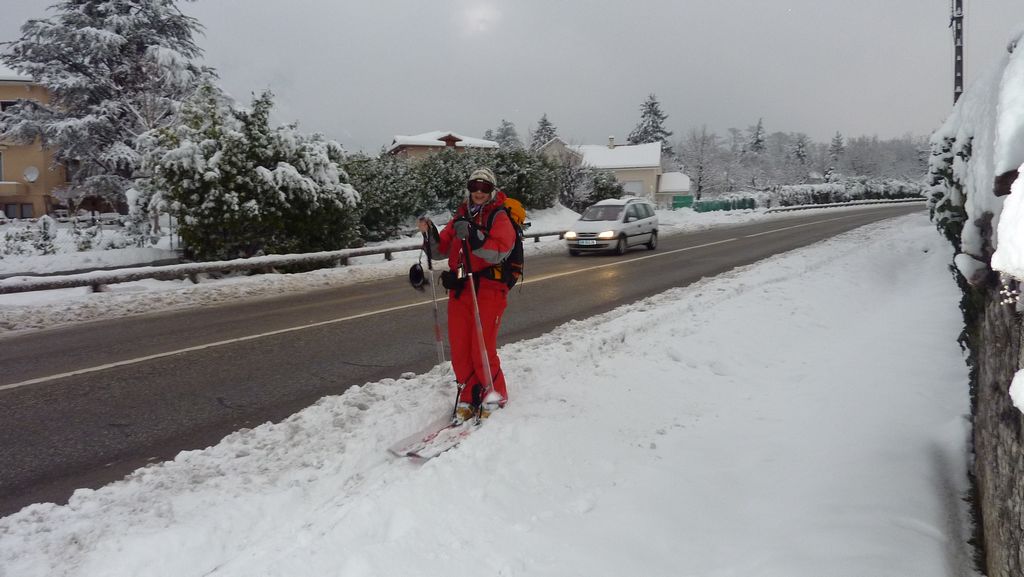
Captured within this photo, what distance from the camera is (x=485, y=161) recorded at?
97.4 ft

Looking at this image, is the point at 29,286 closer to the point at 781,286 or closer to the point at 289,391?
the point at 289,391

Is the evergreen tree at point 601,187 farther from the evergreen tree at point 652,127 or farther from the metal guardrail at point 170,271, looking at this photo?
the evergreen tree at point 652,127

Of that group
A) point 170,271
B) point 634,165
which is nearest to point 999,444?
point 170,271

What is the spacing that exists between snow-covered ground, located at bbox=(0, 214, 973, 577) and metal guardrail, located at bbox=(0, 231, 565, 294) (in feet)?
30.0

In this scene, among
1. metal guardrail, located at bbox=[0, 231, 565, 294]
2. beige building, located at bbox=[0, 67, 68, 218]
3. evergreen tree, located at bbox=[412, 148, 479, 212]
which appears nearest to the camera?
metal guardrail, located at bbox=[0, 231, 565, 294]

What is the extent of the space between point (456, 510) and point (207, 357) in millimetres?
4944

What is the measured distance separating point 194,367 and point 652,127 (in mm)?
87313

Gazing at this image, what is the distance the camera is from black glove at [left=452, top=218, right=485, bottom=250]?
450 centimetres

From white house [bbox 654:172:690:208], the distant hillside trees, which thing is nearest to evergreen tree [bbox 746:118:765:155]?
the distant hillside trees

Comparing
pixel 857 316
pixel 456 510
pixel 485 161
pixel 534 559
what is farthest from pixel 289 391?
pixel 485 161

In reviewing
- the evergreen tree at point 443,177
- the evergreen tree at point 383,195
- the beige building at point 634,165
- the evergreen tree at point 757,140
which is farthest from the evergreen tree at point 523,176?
the evergreen tree at point 757,140

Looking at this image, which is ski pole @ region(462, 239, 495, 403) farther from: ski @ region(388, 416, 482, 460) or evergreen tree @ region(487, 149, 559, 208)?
evergreen tree @ region(487, 149, 559, 208)

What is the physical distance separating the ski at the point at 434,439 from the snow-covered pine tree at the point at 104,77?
23.4 meters

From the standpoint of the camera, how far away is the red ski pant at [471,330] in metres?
4.81
